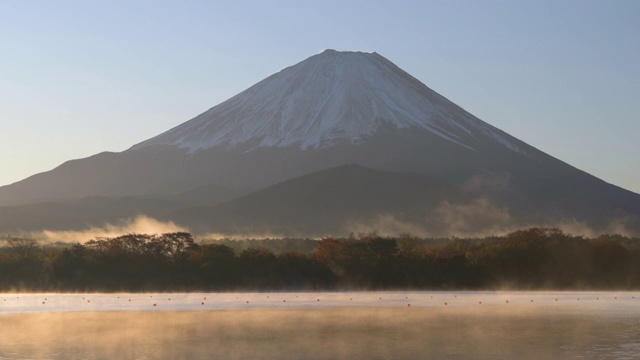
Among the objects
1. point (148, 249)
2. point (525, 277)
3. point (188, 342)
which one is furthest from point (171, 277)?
point (188, 342)

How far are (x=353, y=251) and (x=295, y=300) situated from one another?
1795 centimetres

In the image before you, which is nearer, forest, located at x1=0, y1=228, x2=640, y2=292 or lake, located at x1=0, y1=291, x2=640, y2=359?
lake, located at x1=0, y1=291, x2=640, y2=359

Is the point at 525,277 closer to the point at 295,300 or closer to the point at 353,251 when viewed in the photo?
the point at 353,251

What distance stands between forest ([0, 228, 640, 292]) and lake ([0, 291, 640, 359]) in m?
4.60

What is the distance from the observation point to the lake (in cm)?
4953

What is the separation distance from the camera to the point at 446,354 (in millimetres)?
47875

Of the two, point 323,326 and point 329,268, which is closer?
point 323,326

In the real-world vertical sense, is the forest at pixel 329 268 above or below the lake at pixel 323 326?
above

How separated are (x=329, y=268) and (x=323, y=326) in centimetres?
3710

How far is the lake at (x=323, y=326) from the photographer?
4953 cm

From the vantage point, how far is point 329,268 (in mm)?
98750

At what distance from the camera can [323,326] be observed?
61656 millimetres

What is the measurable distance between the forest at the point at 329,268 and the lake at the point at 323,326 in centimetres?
460

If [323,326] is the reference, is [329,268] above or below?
above
